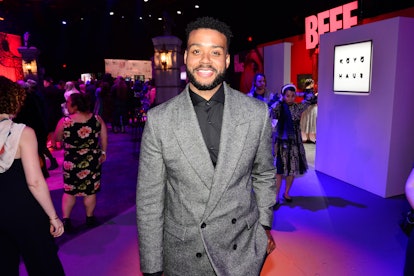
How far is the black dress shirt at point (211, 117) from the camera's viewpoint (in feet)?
5.12

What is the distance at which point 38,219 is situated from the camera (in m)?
2.18

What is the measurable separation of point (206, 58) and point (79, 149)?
2.76m

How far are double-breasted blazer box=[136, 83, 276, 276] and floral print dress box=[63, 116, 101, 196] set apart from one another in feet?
8.12

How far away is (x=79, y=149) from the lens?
3764 mm

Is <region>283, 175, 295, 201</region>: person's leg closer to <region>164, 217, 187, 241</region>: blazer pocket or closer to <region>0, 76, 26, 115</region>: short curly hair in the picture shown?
<region>164, 217, 187, 241</region>: blazer pocket

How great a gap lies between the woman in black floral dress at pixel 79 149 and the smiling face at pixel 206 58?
2516 millimetres

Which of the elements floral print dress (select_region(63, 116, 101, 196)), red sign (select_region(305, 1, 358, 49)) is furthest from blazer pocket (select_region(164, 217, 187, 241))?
red sign (select_region(305, 1, 358, 49))

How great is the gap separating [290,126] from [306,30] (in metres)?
7.75

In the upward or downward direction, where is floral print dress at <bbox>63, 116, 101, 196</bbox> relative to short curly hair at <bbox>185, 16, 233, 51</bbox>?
downward

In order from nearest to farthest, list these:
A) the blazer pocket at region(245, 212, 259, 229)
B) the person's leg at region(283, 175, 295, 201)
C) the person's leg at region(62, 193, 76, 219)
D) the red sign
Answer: the blazer pocket at region(245, 212, 259, 229) < the person's leg at region(62, 193, 76, 219) < the person's leg at region(283, 175, 295, 201) < the red sign

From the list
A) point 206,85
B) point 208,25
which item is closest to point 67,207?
point 206,85

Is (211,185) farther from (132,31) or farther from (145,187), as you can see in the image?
(132,31)

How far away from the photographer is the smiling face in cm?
152

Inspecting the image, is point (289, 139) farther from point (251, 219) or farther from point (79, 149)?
point (251, 219)
